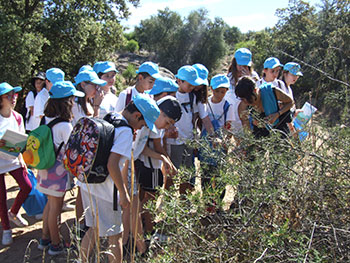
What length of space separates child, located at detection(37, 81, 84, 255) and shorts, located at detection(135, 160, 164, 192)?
0.71 metres

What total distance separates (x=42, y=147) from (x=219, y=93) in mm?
2066

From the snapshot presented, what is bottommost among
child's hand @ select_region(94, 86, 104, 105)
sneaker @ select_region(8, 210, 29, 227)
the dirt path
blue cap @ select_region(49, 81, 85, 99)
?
the dirt path

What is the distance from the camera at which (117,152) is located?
7.59 ft

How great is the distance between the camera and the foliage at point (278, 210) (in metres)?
1.67

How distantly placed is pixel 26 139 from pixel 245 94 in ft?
7.56

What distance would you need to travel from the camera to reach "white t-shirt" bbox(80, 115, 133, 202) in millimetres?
2322

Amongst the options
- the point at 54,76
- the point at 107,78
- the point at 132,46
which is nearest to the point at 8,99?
the point at 54,76

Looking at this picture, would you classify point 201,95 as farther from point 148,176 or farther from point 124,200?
point 124,200

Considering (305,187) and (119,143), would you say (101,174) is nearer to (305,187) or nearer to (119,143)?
(119,143)

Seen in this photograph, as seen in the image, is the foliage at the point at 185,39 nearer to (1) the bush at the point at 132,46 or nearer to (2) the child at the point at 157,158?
(1) the bush at the point at 132,46

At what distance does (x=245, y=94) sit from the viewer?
11.4 ft

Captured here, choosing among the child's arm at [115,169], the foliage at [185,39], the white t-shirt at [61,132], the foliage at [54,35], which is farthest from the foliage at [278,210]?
the foliage at [185,39]

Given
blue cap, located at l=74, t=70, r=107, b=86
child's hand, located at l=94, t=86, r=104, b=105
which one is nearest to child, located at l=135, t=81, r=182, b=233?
blue cap, located at l=74, t=70, r=107, b=86

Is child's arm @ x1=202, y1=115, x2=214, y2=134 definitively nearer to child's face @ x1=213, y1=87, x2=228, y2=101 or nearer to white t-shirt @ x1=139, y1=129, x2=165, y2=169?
child's face @ x1=213, y1=87, x2=228, y2=101
